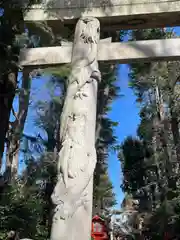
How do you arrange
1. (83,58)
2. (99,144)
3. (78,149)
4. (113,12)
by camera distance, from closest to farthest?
(78,149) < (83,58) < (113,12) < (99,144)

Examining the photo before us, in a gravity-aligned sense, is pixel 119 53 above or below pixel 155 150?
below

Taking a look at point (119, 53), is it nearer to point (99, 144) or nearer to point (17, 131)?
point (17, 131)

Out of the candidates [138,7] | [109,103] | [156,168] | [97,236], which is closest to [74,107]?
[138,7]

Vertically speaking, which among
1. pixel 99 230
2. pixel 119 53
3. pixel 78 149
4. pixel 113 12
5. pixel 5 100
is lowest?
pixel 99 230

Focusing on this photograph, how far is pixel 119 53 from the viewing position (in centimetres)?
397

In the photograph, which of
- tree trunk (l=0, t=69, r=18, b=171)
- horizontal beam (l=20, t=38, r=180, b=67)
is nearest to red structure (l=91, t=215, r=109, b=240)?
tree trunk (l=0, t=69, r=18, b=171)

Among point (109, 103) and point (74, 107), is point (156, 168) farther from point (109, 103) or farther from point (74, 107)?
point (74, 107)

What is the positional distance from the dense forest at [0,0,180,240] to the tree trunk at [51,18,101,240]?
0.35 metres

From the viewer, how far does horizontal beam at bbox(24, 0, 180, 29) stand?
4094mm

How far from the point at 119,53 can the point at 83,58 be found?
488 mm

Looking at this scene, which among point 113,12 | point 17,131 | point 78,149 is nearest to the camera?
point 78,149

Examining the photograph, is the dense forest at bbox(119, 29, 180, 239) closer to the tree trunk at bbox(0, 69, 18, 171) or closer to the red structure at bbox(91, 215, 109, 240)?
the red structure at bbox(91, 215, 109, 240)

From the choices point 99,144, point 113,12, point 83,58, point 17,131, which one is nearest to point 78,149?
point 83,58

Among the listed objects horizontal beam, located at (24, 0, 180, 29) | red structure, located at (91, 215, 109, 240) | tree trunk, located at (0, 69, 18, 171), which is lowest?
red structure, located at (91, 215, 109, 240)
